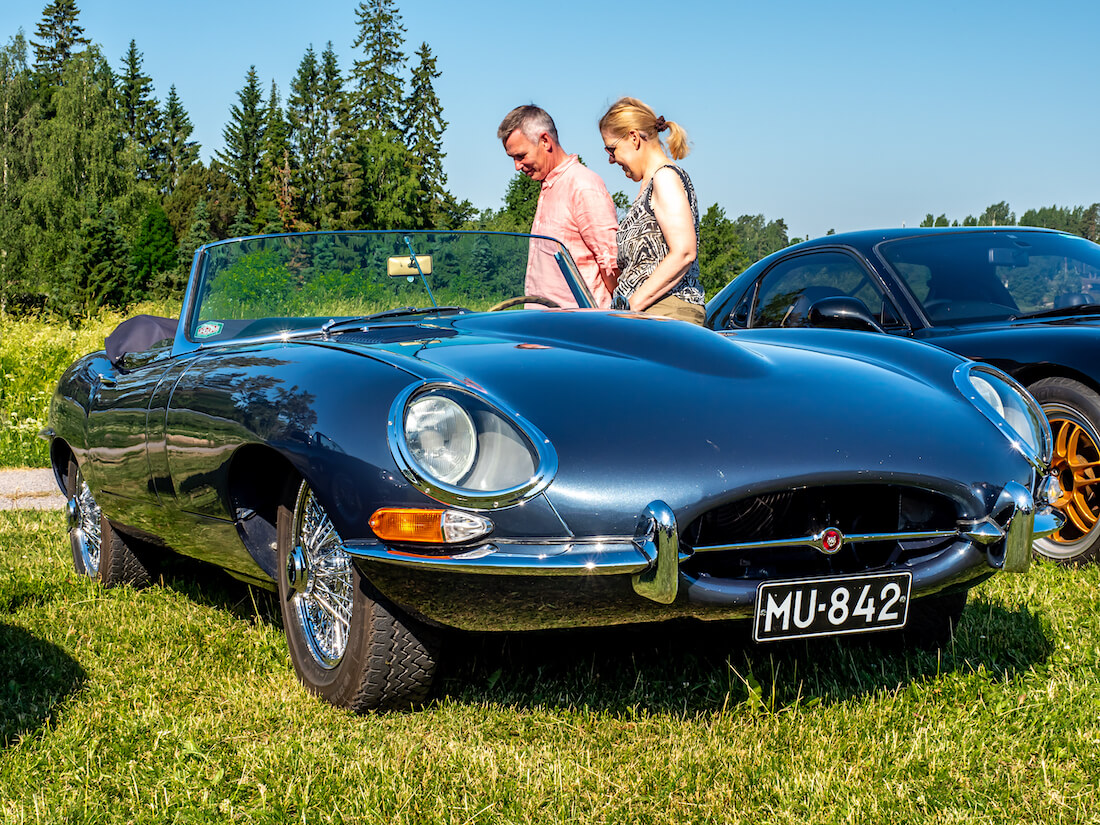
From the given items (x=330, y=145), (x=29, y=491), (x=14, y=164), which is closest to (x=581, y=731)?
(x=29, y=491)

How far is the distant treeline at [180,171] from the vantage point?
53.8 metres

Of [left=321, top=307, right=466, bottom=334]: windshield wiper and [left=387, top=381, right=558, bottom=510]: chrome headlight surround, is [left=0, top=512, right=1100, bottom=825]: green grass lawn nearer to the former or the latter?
[left=387, top=381, right=558, bottom=510]: chrome headlight surround

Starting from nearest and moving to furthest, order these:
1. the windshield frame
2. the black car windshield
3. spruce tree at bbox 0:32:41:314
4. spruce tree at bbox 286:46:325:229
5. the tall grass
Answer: the windshield frame
the black car windshield
the tall grass
spruce tree at bbox 0:32:41:314
spruce tree at bbox 286:46:325:229

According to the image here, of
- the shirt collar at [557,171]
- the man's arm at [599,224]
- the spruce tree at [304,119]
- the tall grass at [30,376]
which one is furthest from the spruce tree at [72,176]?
the man's arm at [599,224]

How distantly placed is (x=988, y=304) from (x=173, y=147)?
299 feet

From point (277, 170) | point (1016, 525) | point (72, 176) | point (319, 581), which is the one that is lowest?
point (319, 581)

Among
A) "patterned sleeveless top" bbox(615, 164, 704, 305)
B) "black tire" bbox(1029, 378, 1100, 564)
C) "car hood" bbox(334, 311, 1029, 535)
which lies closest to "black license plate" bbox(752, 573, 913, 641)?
"car hood" bbox(334, 311, 1029, 535)

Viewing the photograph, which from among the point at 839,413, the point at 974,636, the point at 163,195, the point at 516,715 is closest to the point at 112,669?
the point at 516,715

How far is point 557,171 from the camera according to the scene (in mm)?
5273

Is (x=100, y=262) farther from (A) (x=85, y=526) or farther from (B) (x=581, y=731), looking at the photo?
(B) (x=581, y=731)

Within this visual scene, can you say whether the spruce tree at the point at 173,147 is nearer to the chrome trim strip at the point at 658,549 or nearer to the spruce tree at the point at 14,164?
the spruce tree at the point at 14,164

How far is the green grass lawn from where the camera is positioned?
7.48 feet

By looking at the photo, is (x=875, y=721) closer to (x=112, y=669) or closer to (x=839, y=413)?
(x=839, y=413)

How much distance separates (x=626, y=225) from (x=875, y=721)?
2610 millimetres
